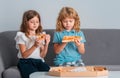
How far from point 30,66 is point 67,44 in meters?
0.38

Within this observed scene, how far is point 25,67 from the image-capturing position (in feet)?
7.88

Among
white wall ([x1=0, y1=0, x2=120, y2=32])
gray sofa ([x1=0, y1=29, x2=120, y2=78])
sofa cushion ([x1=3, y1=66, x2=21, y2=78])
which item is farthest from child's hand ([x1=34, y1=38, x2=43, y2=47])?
white wall ([x1=0, y1=0, x2=120, y2=32])

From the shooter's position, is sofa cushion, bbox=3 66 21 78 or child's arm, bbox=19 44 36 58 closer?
sofa cushion, bbox=3 66 21 78

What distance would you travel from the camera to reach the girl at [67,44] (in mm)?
2549

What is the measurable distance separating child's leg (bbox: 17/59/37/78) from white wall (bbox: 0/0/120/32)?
1.94 ft

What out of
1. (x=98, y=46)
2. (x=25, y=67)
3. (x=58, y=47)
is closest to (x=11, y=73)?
(x=25, y=67)

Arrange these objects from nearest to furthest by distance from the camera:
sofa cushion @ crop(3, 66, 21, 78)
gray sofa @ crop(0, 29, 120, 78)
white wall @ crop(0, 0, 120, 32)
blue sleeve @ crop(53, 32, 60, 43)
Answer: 1. sofa cushion @ crop(3, 66, 21, 78)
2. blue sleeve @ crop(53, 32, 60, 43)
3. gray sofa @ crop(0, 29, 120, 78)
4. white wall @ crop(0, 0, 120, 32)

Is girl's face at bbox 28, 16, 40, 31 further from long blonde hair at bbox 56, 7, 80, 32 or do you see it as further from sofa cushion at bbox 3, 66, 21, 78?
sofa cushion at bbox 3, 66, 21, 78

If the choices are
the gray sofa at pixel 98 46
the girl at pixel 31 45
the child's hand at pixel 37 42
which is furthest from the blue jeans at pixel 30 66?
the gray sofa at pixel 98 46

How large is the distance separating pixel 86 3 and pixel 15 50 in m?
0.82

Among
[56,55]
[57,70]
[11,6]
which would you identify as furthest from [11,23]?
[57,70]

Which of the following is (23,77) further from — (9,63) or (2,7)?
(2,7)

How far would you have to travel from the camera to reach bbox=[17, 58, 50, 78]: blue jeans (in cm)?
237

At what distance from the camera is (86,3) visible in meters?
3.01
